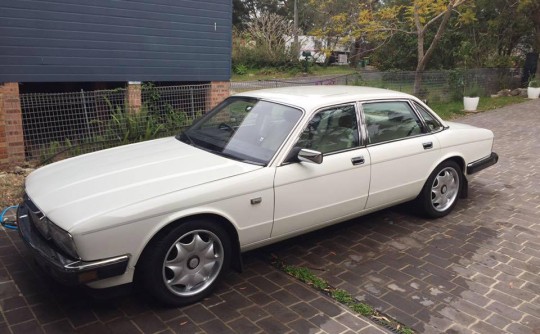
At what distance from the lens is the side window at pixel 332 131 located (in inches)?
160

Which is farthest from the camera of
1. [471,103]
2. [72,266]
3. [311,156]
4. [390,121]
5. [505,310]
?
[471,103]

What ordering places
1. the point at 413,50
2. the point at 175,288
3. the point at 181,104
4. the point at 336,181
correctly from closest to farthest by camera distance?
1. the point at 175,288
2. the point at 336,181
3. the point at 181,104
4. the point at 413,50

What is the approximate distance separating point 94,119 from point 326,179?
17.3 feet

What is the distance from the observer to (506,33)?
19.2m

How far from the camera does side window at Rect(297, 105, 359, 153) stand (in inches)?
160

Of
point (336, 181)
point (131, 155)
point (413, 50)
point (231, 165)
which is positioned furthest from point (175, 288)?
point (413, 50)

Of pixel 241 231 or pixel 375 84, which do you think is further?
pixel 375 84

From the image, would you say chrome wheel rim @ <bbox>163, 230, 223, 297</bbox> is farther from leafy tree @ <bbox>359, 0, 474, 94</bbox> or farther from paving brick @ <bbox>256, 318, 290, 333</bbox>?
leafy tree @ <bbox>359, 0, 474, 94</bbox>

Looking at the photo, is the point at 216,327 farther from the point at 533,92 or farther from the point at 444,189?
the point at 533,92

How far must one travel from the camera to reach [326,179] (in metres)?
4.03

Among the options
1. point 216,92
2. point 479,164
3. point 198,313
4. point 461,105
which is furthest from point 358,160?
point 461,105

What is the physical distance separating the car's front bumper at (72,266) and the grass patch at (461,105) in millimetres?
11662

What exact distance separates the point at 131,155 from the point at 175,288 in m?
1.36

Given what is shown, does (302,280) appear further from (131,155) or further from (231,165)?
(131,155)
